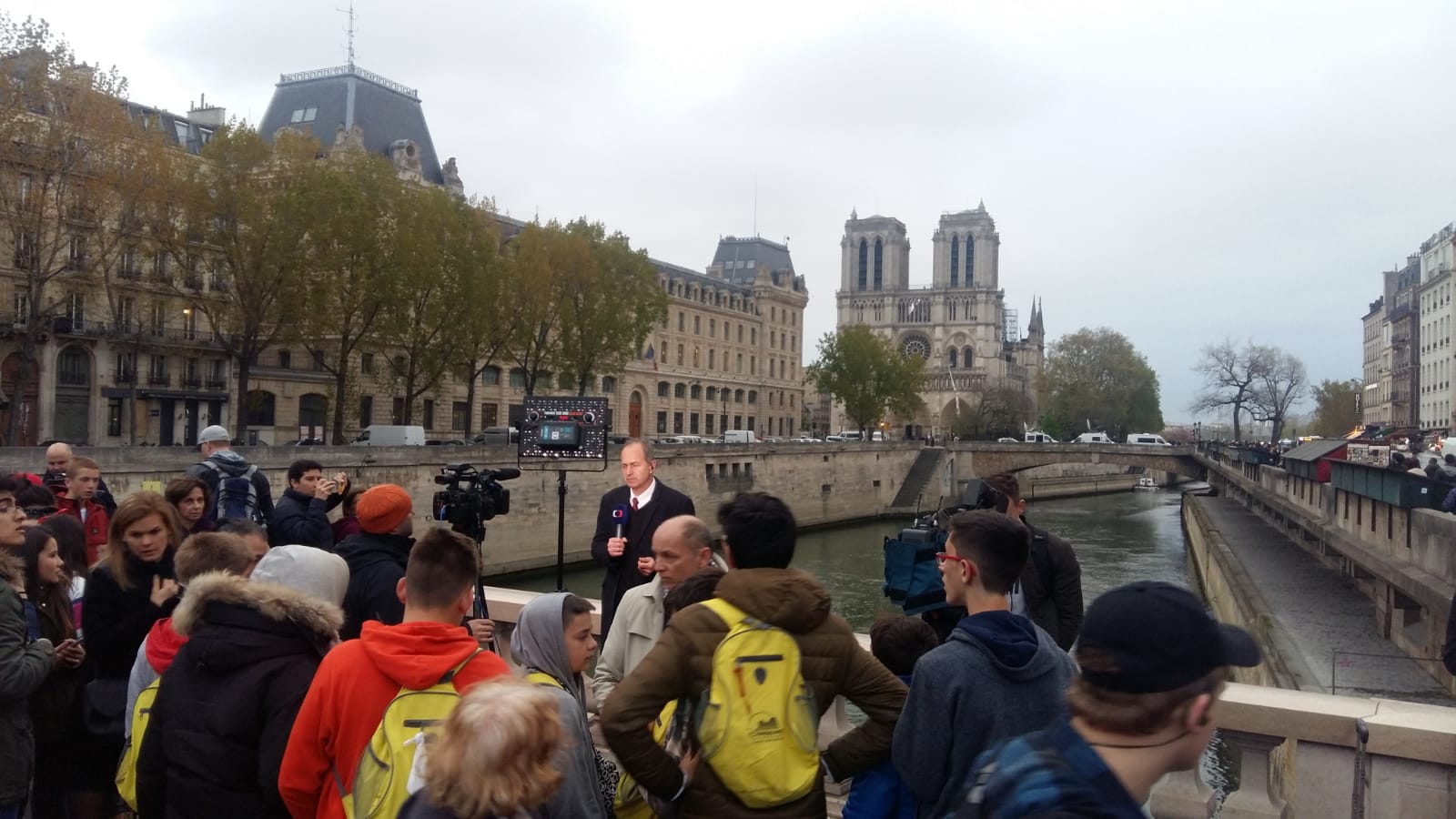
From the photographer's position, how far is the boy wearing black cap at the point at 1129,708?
1971 mm

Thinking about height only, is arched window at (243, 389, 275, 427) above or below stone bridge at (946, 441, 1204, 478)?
above

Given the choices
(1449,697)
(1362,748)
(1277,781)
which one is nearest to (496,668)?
(1362,748)

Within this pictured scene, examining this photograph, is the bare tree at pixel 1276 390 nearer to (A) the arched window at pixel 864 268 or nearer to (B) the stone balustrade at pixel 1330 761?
(A) the arched window at pixel 864 268

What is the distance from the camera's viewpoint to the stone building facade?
3238 centimetres

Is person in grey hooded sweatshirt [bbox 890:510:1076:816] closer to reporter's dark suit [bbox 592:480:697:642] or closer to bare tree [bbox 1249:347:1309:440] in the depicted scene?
reporter's dark suit [bbox 592:480:697:642]


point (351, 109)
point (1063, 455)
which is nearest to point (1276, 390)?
point (1063, 455)

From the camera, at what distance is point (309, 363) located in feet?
136

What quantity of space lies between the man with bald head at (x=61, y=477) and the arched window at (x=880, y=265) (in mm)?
102679

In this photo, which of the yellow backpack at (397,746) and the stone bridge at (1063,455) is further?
the stone bridge at (1063,455)

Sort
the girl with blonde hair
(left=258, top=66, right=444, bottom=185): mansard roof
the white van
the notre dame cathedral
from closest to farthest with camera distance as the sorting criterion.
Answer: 1. the girl with blonde hair
2. the white van
3. (left=258, top=66, right=444, bottom=185): mansard roof
4. the notre dame cathedral

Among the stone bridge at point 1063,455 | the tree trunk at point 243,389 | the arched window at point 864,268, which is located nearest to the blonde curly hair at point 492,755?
the tree trunk at point 243,389

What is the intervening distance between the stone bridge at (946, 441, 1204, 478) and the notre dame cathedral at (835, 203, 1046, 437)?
3809 centimetres

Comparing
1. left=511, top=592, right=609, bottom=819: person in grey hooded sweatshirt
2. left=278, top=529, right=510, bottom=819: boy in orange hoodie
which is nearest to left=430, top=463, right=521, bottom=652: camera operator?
left=511, top=592, right=609, bottom=819: person in grey hooded sweatshirt

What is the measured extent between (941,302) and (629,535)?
10233 cm
